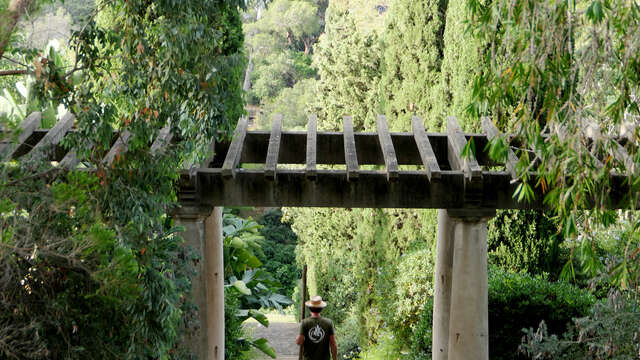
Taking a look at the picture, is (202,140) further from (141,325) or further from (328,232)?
(328,232)

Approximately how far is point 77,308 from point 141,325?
0.44 meters

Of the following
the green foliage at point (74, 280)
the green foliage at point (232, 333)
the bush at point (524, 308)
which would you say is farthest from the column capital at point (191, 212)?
the green foliage at point (232, 333)

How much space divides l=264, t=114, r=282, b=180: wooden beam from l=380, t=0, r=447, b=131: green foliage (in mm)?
5981

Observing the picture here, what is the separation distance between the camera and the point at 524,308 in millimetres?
8141

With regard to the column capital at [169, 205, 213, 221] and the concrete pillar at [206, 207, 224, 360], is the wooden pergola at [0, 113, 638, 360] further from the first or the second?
the concrete pillar at [206, 207, 224, 360]

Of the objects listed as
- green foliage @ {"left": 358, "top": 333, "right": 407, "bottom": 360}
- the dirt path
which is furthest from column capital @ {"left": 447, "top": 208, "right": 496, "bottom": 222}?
the dirt path

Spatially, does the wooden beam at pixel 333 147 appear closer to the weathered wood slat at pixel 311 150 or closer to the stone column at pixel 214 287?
the weathered wood slat at pixel 311 150

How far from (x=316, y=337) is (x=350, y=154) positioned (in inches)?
83.3

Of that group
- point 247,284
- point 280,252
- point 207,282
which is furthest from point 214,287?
point 280,252

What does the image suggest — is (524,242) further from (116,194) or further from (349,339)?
(116,194)

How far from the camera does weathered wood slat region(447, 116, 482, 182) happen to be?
5.80 m

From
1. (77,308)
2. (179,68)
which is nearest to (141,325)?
(77,308)

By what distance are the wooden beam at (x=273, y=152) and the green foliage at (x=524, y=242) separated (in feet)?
14.3

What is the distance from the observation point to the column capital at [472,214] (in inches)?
241
